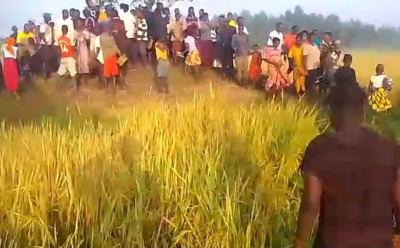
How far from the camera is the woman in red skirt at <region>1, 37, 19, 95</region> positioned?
337 cm

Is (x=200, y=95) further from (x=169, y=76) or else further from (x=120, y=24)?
(x=120, y=24)

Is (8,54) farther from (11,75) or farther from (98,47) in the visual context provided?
(98,47)

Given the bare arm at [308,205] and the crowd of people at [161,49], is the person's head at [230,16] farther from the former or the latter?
the bare arm at [308,205]

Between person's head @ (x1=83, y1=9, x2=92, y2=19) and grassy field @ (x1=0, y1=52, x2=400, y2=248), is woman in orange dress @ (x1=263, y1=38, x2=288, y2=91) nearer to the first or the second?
grassy field @ (x1=0, y1=52, x2=400, y2=248)

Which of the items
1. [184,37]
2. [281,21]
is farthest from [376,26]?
[184,37]

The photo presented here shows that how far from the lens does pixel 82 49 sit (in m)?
3.49

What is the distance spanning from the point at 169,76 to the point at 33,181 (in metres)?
0.97

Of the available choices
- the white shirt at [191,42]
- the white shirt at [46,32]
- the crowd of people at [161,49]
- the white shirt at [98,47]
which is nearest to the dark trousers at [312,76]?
the crowd of people at [161,49]

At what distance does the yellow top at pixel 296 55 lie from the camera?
12.5ft

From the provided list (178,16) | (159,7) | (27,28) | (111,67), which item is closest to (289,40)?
(178,16)

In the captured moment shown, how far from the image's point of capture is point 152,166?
10.2 ft

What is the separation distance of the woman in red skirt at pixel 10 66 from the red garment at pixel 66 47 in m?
0.23

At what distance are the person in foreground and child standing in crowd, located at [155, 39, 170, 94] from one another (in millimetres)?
1812

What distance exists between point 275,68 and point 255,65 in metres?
0.11
